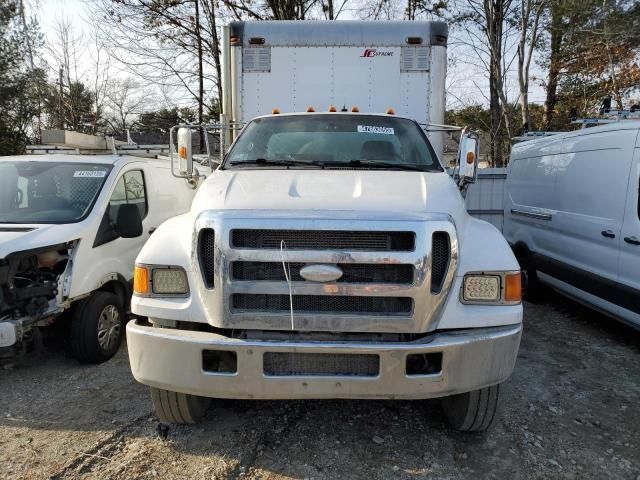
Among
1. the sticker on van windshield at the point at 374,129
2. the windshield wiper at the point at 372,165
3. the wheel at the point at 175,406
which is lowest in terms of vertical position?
the wheel at the point at 175,406

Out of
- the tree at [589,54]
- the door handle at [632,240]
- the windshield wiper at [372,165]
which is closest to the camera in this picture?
the windshield wiper at [372,165]

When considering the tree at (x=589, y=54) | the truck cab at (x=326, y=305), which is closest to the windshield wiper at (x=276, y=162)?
the truck cab at (x=326, y=305)

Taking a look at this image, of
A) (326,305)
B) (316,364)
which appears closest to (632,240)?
(326,305)

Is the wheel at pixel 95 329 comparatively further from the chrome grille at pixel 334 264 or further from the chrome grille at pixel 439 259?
the chrome grille at pixel 439 259

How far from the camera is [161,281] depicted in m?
2.87

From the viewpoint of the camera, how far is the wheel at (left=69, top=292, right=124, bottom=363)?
4309mm

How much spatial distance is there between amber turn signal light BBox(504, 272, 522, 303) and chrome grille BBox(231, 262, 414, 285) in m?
0.60

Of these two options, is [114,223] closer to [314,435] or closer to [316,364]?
[314,435]

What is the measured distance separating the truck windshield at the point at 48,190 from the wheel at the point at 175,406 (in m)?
2.16

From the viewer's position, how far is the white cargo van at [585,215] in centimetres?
470

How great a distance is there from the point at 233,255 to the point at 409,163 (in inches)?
71.9

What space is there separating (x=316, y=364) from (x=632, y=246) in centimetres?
360

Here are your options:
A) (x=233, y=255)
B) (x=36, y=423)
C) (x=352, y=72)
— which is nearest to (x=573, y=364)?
(x=233, y=255)

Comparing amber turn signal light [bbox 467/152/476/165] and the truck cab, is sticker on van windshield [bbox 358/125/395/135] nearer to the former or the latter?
amber turn signal light [bbox 467/152/476/165]
